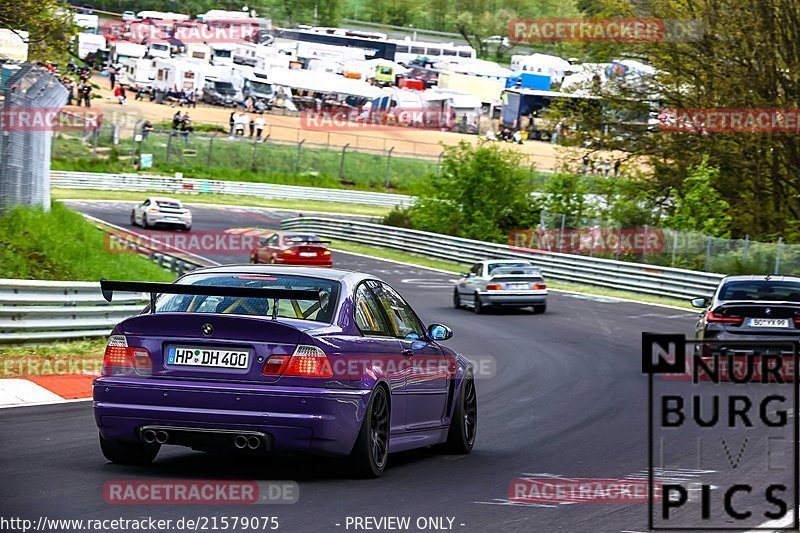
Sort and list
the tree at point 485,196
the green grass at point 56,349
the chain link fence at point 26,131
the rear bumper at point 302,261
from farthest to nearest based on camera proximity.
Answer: the tree at point 485,196 < the rear bumper at point 302,261 < the chain link fence at point 26,131 < the green grass at point 56,349

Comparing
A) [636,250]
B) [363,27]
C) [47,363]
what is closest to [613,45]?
[636,250]

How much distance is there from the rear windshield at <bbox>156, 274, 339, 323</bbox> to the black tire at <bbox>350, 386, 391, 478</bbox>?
2.16 ft

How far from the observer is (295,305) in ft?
30.6

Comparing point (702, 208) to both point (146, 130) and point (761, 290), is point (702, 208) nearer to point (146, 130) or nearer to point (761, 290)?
point (761, 290)

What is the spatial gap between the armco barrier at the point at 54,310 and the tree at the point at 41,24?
21.0 ft

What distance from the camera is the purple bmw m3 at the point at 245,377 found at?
823 centimetres

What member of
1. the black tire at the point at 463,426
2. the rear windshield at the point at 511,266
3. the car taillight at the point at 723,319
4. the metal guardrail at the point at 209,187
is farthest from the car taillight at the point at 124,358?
the metal guardrail at the point at 209,187

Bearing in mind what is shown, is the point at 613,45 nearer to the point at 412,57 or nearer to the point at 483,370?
the point at 483,370

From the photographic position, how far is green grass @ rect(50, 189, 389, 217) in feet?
190

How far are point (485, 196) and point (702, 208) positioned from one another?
955 centimetres

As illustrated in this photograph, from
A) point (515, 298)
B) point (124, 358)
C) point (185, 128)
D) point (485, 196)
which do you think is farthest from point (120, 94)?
point (124, 358)
